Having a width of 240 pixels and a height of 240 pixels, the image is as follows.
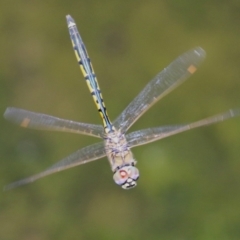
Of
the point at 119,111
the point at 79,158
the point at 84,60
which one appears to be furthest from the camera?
the point at 119,111

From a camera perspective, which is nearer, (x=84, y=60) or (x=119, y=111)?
(x=84, y=60)

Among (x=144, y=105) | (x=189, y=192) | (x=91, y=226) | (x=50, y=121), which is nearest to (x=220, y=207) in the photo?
(x=189, y=192)

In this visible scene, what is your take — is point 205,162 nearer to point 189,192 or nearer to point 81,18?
point 189,192

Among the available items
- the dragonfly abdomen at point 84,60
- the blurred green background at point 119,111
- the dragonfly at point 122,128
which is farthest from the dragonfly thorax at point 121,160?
the blurred green background at point 119,111

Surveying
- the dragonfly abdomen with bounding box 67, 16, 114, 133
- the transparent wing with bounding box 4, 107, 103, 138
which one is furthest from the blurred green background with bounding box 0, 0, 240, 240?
the transparent wing with bounding box 4, 107, 103, 138

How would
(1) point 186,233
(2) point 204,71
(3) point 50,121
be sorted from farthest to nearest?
(2) point 204,71 → (1) point 186,233 → (3) point 50,121

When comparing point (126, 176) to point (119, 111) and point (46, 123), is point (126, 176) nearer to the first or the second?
point (46, 123)

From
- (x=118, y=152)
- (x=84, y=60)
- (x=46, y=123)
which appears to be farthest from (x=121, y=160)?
(x=84, y=60)
